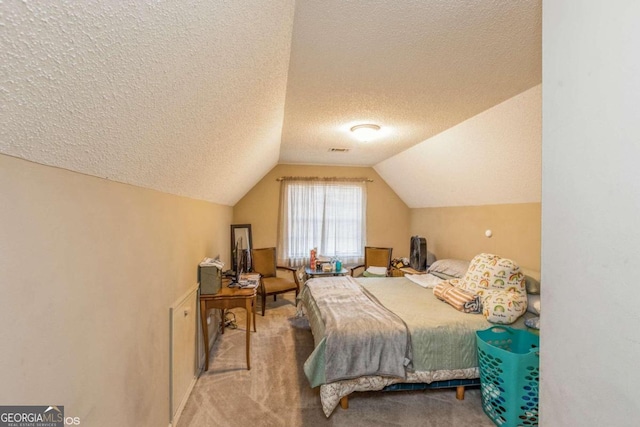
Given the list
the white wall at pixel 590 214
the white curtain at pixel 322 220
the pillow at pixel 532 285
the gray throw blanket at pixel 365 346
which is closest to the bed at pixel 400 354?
the gray throw blanket at pixel 365 346

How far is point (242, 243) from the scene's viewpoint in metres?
4.50

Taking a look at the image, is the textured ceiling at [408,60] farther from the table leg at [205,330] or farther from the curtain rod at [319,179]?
the curtain rod at [319,179]

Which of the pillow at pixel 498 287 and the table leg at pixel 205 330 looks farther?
the table leg at pixel 205 330

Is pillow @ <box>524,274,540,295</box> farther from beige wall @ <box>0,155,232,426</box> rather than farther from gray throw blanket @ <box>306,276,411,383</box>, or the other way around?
beige wall @ <box>0,155,232,426</box>

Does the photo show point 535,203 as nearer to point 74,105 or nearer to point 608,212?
point 608,212

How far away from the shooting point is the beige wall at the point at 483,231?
9.11ft

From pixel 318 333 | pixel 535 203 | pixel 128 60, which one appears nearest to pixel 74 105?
pixel 128 60

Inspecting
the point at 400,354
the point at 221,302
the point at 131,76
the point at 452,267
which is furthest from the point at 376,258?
the point at 131,76

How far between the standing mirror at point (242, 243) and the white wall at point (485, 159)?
266 centimetres

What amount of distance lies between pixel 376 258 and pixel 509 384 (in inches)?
121

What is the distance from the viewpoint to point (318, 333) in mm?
2256

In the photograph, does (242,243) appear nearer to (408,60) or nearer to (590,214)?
(408,60)

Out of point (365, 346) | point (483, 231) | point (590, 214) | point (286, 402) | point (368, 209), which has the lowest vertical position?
point (286, 402)

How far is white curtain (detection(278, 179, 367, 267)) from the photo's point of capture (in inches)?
193
